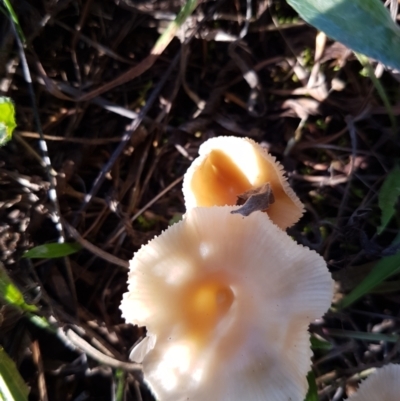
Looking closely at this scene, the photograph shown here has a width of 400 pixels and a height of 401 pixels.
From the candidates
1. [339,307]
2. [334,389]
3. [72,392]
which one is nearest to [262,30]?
[339,307]

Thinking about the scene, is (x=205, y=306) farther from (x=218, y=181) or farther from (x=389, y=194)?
(x=389, y=194)

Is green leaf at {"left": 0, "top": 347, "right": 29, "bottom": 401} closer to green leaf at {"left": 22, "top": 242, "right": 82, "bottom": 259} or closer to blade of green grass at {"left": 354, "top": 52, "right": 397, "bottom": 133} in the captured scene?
green leaf at {"left": 22, "top": 242, "right": 82, "bottom": 259}

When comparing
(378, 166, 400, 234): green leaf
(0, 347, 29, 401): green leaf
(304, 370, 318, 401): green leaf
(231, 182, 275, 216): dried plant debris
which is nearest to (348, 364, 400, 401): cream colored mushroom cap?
(304, 370, 318, 401): green leaf

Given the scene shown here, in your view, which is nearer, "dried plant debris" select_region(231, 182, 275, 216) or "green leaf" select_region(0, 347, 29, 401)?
"dried plant debris" select_region(231, 182, 275, 216)

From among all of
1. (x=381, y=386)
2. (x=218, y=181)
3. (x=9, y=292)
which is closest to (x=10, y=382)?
(x=9, y=292)

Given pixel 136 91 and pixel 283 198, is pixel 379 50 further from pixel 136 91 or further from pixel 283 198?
pixel 136 91

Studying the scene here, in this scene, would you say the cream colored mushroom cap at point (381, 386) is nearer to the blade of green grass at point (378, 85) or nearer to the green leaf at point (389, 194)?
the green leaf at point (389, 194)

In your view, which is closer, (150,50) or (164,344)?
(164,344)
